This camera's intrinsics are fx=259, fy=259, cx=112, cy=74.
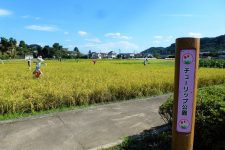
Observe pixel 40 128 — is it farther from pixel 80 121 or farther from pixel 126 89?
pixel 126 89

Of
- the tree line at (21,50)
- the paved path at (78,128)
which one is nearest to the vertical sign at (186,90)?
the paved path at (78,128)

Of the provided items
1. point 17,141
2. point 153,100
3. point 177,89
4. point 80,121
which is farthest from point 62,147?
point 153,100

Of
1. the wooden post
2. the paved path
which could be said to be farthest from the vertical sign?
the paved path

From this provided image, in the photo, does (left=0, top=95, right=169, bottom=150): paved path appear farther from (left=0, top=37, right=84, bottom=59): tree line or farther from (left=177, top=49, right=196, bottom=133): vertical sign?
(left=0, top=37, right=84, bottom=59): tree line

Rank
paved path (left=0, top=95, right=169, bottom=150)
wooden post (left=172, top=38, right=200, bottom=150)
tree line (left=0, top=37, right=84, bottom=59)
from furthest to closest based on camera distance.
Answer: tree line (left=0, top=37, right=84, bottom=59) < paved path (left=0, top=95, right=169, bottom=150) < wooden post (left=172, top=38, right=200, bottom=150)

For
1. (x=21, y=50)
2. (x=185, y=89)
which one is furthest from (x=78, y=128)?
(x=21, y=50)

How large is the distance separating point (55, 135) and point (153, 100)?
15.4 feet

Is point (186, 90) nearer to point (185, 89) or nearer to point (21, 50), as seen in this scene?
point (185, 89)

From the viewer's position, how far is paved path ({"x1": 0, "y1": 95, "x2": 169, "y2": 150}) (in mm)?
5145

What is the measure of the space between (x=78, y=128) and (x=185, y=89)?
11.6ft

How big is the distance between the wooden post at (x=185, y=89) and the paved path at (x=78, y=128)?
2.17 metres

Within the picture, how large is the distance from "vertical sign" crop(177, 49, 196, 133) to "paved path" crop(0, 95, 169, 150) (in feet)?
7.41

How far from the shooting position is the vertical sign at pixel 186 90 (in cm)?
310

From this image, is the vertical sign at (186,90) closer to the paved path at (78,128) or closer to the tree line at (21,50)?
the paved path at (78,128)
